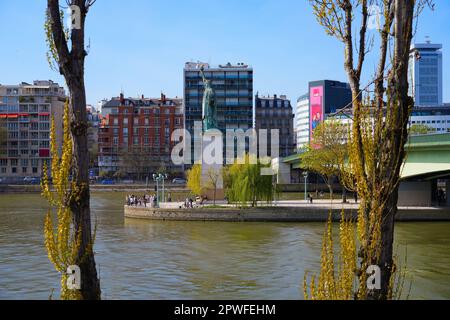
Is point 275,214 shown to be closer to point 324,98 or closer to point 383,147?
point 383,147

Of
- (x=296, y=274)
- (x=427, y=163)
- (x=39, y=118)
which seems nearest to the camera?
(x=296, y=274)

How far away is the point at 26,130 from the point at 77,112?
118 metres

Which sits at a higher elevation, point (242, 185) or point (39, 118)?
point (39, 118)

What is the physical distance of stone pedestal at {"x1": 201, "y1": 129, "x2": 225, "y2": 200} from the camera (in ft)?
175

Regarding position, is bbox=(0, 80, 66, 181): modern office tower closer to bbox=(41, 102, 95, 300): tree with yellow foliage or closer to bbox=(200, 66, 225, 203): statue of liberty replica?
bbox=(200, 66, 225, 203): statue of liberty replica

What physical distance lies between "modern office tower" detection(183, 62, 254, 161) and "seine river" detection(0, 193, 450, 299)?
3132 inches

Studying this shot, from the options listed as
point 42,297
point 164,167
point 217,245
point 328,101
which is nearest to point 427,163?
point 217,245

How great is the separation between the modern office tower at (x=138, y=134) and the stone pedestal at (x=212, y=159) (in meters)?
67.5

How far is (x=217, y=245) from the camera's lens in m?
32.5

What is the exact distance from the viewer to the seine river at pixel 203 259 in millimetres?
20734

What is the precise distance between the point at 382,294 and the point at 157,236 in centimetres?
2953

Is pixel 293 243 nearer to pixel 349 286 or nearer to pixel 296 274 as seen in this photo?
pixel 296 274

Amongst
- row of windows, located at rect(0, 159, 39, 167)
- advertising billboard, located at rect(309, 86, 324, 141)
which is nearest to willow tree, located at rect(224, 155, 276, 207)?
row of windows, located at rect(0, 159, 39, 167)
